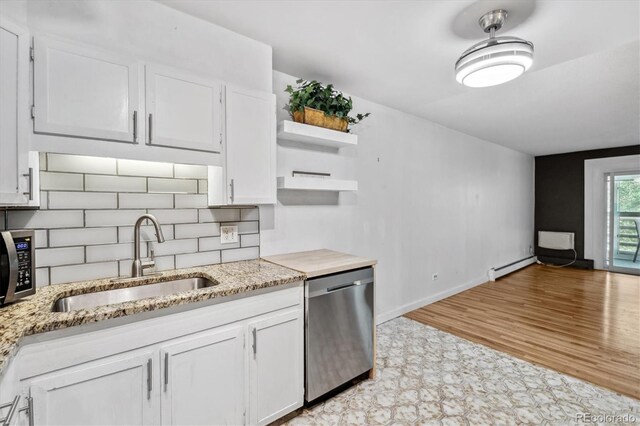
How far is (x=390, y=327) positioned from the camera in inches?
123

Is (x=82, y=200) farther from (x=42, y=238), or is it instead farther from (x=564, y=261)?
(x=564, y=261)

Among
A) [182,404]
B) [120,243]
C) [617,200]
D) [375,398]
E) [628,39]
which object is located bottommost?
[375,398]

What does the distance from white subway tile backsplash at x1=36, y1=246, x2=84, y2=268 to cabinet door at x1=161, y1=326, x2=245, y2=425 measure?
763mm

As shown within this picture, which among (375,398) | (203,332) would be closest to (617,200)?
(375,398)

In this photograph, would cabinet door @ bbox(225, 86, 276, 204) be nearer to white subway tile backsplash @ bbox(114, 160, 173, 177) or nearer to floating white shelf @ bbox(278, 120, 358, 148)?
floating white shelf @ bbox(278, 120, 358, 148)

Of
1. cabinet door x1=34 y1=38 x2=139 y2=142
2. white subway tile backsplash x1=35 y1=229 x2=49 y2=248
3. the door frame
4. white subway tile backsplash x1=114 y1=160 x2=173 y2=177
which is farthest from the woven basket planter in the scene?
the door frame

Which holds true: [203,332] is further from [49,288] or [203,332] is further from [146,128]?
[146,128]

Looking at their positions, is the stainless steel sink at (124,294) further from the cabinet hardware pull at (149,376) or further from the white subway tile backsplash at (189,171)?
the white subway tile backsplash at (189,171)

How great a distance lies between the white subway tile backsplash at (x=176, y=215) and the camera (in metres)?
1.84

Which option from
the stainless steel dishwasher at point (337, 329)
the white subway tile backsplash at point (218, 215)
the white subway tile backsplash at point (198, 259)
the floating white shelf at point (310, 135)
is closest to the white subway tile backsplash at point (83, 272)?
the white subway tile backsplash at point (198, 259)

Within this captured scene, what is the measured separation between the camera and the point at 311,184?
2.37 metres

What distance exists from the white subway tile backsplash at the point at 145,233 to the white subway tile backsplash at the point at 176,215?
5 centimetres

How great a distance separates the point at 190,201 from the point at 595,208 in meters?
7.40

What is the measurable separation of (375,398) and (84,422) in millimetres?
1640
